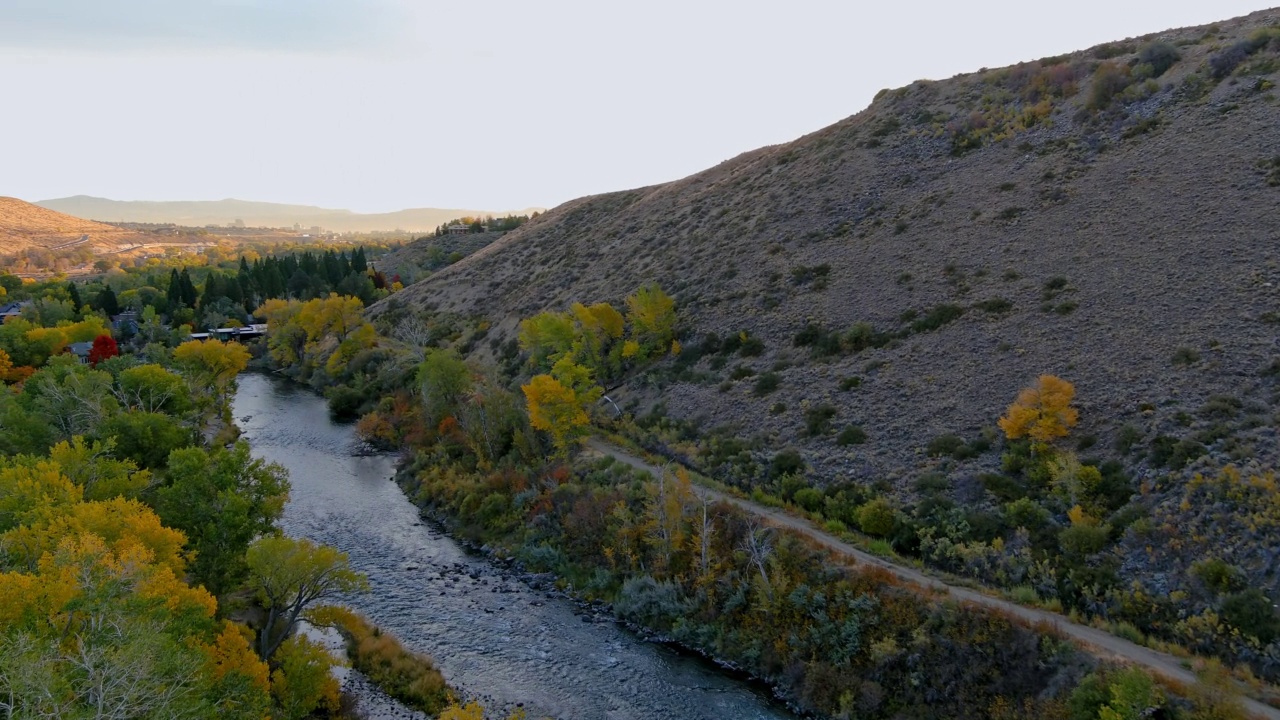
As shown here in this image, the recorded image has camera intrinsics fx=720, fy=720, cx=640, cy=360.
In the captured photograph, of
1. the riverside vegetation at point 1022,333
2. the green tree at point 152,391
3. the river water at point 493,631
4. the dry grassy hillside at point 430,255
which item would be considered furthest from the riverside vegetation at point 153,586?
the dry grassy hillside at point 430,255

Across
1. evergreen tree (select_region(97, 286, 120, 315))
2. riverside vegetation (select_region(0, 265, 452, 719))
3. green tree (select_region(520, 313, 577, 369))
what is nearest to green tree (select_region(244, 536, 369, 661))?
riverside vegetation (select_region(0, 265, 452, 719))

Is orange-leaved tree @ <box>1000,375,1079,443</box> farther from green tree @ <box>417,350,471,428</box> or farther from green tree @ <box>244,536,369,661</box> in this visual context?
green tree @ <box>417,350,471,428</box>

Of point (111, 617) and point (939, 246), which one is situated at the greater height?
point (939, 246)

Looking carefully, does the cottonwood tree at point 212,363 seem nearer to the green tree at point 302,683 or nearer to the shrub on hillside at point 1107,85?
the green tree at point 302,683

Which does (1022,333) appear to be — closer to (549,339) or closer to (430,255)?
(549,339)

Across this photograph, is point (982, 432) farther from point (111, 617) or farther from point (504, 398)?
point (111, 617)

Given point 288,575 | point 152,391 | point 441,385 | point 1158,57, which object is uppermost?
point 1158,57

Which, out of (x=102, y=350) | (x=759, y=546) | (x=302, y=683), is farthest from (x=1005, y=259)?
(x=102, y=350)

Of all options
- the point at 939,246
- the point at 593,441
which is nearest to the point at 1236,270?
the point at 939,246
